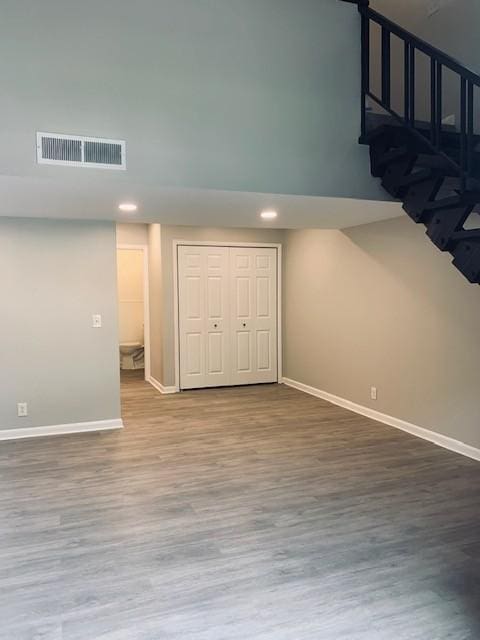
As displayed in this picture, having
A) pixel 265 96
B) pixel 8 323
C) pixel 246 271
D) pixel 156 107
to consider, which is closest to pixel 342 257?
pixel 246 271

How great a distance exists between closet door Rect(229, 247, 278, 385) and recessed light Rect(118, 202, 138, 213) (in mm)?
2789

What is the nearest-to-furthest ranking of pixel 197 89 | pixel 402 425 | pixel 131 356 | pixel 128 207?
pixel 197 89 < pixel 128 207 < pixel 402 425 < pixel 131 356

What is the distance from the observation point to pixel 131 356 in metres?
8.80

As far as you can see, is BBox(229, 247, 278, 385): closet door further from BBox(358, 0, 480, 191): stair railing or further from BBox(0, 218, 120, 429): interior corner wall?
BBox(358, 0, 480, 191): stair railing

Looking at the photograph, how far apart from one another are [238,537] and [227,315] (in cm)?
447

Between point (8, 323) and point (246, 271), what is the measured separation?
137 inches

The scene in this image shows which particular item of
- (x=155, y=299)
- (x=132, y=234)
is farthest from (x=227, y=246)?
(x=132, y=234)

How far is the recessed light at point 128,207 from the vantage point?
161 inches

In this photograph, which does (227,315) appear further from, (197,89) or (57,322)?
(197,89)

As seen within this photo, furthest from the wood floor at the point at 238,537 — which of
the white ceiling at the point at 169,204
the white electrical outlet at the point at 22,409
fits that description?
the white ceiling at the point at 169,204

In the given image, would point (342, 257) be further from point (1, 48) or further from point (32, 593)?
point (32, 593)

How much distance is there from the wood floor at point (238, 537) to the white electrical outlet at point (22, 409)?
1.06 feet

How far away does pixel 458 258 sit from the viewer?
3.24m

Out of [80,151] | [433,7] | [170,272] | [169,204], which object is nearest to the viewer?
[80,151]
